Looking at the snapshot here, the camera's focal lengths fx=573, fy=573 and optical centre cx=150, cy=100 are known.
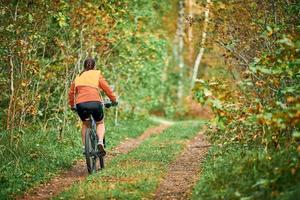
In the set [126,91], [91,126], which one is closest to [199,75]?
[126,91]

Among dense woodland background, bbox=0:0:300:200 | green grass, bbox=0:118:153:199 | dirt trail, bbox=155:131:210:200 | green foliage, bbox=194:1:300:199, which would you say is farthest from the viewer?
green grass, bbox=0:118:153:199

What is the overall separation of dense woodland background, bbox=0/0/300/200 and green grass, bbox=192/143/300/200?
17 mm

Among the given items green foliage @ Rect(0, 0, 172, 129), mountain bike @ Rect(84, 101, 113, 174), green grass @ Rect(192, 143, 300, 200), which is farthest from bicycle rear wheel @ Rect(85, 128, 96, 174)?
green grass @ Rect(192, 143, 300, 200)

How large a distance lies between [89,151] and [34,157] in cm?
178

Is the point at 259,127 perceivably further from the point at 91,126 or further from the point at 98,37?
the point at 98,37

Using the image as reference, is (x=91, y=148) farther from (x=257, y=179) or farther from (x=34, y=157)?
(x=257, y=179)

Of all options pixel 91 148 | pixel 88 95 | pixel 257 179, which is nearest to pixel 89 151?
pixel 91 148

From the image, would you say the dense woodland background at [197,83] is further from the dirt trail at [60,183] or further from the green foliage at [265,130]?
the dirt trail at [60,183]

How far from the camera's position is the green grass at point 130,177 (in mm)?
9618

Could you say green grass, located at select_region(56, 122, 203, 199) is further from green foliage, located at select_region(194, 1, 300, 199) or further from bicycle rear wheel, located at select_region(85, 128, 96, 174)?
green foliage, located at select_region(194, 1, 300, 199)

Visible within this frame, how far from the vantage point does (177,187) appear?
10656 mm

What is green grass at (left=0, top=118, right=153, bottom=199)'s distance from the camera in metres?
11.0

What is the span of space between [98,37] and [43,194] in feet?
25.7

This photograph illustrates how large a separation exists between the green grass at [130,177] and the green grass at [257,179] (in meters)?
1.16
